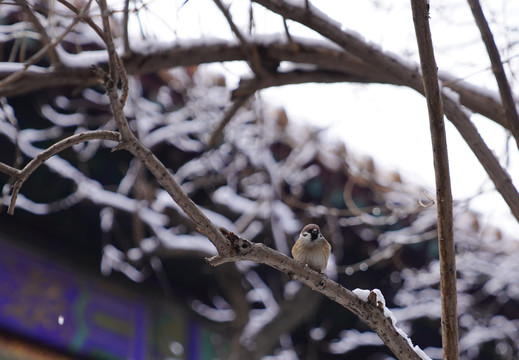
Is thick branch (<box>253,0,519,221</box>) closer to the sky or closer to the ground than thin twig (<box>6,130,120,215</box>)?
closer to the sky

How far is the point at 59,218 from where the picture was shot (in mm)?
4992

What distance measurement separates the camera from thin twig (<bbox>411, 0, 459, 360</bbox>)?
2.01 m

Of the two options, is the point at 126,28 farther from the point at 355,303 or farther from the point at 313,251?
the point at 355,303

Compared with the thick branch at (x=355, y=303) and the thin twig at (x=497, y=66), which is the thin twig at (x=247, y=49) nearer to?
the thin twig at (x=497, y=66)

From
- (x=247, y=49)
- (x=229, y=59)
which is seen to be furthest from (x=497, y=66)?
(x=229, y=59)

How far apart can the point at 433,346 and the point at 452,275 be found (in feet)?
16.2

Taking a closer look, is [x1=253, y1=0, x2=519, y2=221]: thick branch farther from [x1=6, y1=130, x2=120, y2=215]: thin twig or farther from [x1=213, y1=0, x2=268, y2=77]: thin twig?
[x1=6, y1=130, x2=120, y2=215]: thin twig

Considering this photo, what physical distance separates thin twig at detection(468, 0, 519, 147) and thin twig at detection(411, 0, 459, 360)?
57 centimetres

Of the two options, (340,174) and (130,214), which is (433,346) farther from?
(130,214)

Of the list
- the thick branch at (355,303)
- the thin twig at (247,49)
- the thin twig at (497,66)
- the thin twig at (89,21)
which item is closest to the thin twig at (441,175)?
the thick branch at (355,303)

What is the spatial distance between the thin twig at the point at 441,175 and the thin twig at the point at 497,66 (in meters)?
0.57

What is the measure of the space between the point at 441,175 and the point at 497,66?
30.8 inches

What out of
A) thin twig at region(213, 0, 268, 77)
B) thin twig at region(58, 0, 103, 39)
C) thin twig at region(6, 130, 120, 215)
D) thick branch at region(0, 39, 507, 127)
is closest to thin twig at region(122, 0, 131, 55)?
thick branch at region(0, 39, 507, 127)

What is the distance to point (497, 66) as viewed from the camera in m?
2.57
